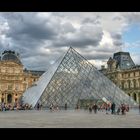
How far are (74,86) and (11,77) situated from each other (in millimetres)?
52698

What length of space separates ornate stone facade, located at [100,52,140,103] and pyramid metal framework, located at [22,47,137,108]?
1475 inches

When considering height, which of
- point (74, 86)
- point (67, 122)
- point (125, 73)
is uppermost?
point (125, 73)

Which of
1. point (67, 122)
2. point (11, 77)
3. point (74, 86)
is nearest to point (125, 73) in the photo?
point (11, 77)

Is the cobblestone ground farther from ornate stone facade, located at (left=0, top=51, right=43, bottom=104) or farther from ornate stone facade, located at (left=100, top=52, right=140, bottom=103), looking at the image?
ornate stone facade, located at (left=0, top=51, right=43, bottom=104)

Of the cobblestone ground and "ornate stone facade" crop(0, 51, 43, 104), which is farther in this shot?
Result: "ornate stone facade" crop(0, 51, 43, 104)

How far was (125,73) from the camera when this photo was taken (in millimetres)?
81188

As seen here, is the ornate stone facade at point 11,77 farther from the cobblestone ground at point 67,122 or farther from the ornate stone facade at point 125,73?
the cobblestone ground at point 67,122

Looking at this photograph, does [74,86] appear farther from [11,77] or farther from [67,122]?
[11,77]

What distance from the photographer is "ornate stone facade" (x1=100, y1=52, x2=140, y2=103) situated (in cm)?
7738

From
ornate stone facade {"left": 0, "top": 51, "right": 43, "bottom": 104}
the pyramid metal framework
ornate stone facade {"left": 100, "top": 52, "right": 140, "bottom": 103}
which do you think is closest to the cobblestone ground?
the pyramid metal framework
